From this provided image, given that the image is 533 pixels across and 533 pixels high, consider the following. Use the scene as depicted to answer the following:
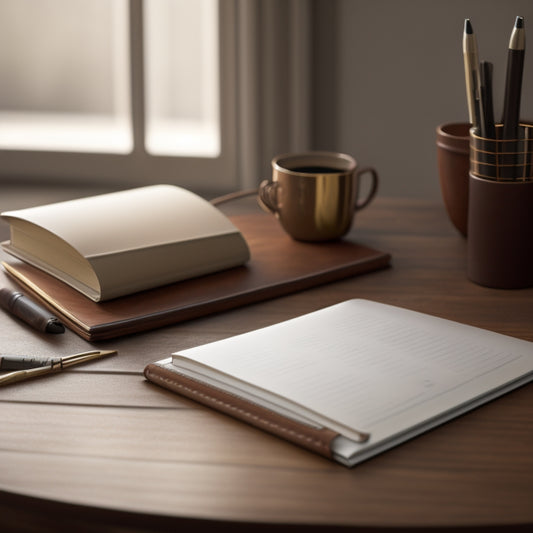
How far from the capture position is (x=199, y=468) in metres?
0.63

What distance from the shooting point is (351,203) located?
3.92 ft

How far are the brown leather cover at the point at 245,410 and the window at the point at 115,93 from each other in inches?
53.7

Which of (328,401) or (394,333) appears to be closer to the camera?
(328,401)

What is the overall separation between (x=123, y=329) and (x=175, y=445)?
25 cm

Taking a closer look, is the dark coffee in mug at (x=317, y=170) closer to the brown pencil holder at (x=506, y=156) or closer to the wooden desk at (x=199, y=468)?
the brown pencil holder at (x=506, y=156)

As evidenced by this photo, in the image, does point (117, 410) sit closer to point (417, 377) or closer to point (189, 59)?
point (417, 377)

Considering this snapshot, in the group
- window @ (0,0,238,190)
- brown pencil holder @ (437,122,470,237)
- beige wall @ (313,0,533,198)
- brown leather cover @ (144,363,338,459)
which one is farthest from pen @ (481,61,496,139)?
window @ (0,0,238,190)

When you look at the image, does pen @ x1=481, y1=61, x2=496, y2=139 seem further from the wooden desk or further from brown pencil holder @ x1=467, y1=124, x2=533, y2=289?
the wooden desk

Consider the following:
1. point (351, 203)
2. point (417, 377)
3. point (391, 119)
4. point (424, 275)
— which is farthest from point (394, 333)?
point (391, 119)

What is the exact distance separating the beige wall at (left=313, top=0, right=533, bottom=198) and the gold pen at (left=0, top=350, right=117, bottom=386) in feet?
4.14

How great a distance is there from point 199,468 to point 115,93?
1.76 m

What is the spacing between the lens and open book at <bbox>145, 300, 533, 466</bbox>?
0.66 m

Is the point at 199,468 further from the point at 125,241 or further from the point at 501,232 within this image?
the point at 501,232

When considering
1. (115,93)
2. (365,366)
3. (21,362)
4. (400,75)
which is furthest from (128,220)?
(115,93)
